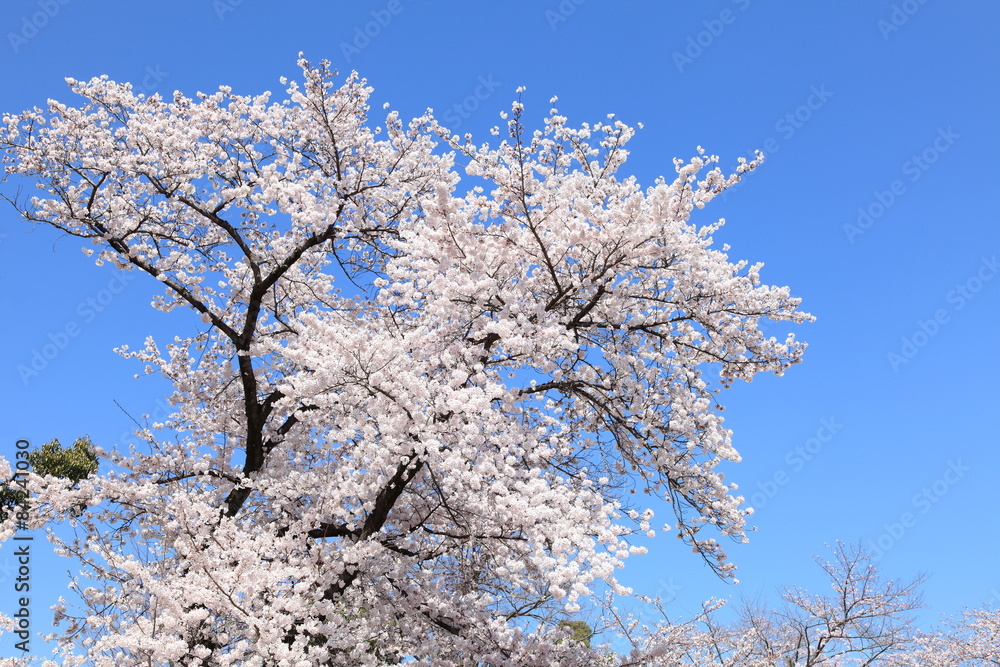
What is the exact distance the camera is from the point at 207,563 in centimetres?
681

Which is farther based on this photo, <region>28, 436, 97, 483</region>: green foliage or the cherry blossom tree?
<region>28, 436, 97, 483</region>: green foliage

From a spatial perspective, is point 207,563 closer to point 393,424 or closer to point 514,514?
point 393,424

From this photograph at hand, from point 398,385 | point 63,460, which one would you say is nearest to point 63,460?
point 63,460

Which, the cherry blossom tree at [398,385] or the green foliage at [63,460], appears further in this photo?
the green foliage at [63,460]

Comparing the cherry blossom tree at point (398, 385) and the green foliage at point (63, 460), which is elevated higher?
the green foliage at point (63, 460)

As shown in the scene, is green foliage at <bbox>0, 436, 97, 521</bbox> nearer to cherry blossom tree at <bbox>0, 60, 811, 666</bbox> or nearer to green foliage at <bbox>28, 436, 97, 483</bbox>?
green foliage at <bbox>28, 436, 97, 483</bbox>

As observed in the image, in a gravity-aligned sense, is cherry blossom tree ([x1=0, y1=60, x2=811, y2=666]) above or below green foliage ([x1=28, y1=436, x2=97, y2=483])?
below

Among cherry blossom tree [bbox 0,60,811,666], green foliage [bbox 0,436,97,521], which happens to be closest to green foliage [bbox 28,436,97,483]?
green foliage [bbox 0,436,97,521]

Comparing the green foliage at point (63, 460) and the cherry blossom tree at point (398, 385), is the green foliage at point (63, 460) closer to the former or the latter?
the green foliage at point (63, 460)

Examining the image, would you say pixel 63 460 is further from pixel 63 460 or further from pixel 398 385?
pixel 398 385

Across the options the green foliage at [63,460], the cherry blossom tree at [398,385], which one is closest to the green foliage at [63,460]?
the green foliage at [63,460]

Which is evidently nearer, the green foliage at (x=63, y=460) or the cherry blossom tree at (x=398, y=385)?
the cherry blossom tree at (x=398, y=385)

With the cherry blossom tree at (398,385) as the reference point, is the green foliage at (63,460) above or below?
above

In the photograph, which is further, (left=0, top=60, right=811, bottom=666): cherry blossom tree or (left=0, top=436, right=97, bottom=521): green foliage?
(left=0, top=436, right=97, bottom=521): green foliage
